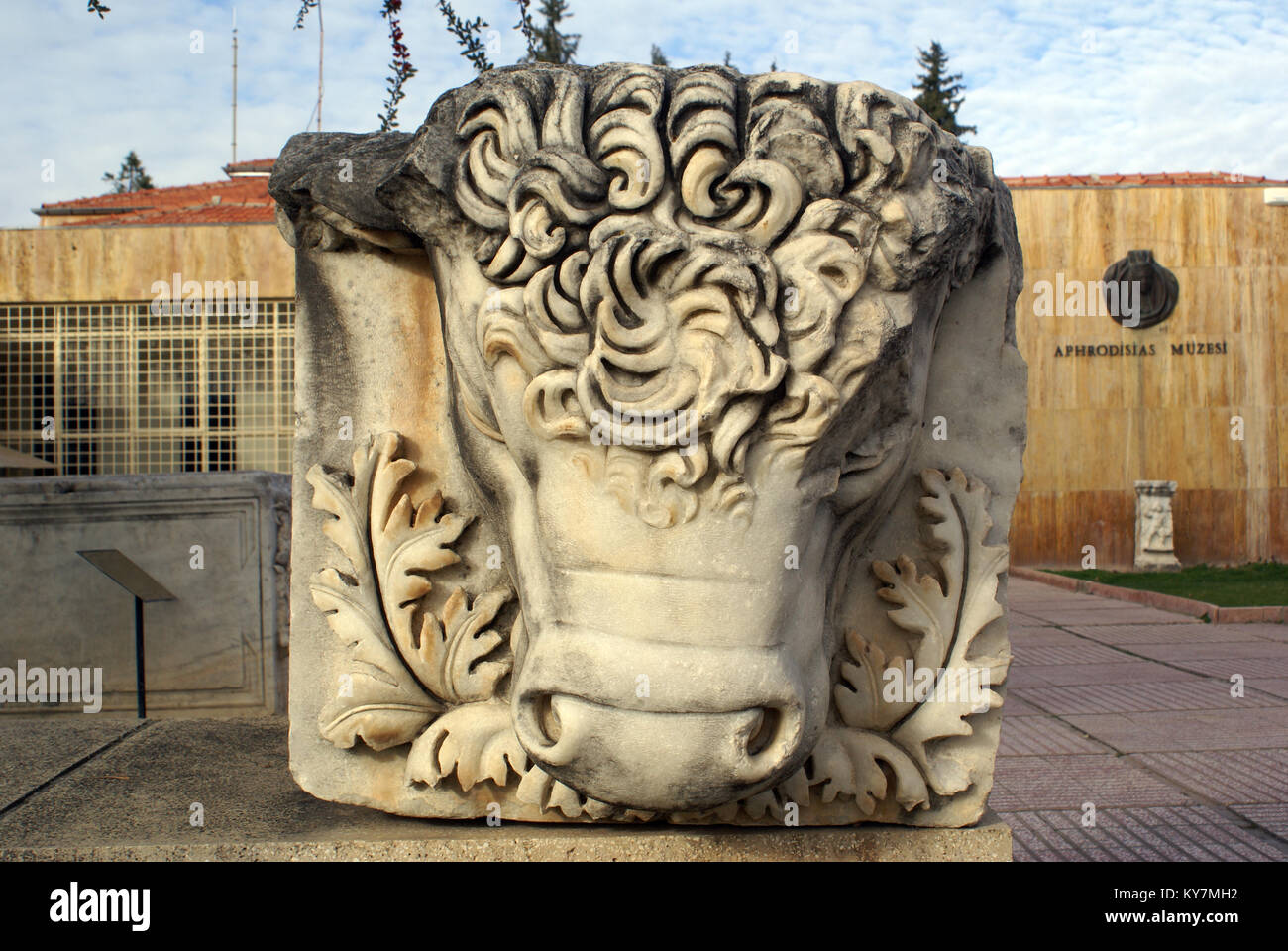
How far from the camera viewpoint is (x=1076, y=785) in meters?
3.49

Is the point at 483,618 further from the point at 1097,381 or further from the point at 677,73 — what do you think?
the point at 1097,381

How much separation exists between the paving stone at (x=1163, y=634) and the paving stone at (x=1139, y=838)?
395 centimetres

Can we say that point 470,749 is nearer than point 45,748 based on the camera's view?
Yes

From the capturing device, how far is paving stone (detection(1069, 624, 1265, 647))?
6852 mm

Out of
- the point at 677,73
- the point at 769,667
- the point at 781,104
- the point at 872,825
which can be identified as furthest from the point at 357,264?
the point at 872,825

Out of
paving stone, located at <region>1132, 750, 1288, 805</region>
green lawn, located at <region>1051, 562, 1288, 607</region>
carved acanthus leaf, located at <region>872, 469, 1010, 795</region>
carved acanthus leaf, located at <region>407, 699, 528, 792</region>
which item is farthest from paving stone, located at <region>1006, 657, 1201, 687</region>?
carved acanthus leaf, located at <region>407, 699, 528, 792</region>

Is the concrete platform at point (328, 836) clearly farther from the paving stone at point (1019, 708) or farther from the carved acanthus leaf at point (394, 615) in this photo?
the paving stone at point (1019, 708)

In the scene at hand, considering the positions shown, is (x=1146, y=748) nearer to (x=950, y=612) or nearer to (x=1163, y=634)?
(x=950, y=612)

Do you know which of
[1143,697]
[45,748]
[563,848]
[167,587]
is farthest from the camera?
[1143,697]

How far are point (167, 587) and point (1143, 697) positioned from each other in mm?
4498

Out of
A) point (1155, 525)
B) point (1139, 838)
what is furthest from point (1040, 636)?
point (1155, 525)

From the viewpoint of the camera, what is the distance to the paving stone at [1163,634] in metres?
6.85

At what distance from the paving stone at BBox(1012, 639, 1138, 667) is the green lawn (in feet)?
8.22

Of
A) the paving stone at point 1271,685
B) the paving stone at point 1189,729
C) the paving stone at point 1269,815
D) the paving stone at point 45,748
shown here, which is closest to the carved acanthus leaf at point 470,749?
the paving stone at point 45,748
